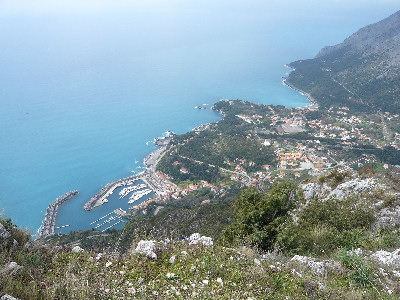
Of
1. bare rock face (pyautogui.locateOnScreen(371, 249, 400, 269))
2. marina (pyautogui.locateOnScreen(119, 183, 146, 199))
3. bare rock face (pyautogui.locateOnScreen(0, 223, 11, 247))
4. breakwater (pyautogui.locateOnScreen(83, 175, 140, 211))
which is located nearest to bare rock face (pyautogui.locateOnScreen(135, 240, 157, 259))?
bare rock face (pyautogui.locateOnScreen(0, 223, 11, 247))

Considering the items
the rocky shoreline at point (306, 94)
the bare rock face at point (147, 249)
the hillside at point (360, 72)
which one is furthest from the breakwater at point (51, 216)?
the hillside at point (360, 72)

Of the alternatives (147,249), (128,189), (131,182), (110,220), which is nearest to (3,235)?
(147,249)

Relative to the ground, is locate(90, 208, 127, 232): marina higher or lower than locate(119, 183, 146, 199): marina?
A: lower

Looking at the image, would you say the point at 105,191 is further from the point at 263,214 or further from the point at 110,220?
the point at 263,214

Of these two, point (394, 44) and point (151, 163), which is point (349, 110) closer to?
point (394, 44)

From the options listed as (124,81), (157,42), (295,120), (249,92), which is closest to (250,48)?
(157,42)

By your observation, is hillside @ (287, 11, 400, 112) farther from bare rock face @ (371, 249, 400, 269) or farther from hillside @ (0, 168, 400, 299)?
hillside @ (0, 168, 400, 299)
